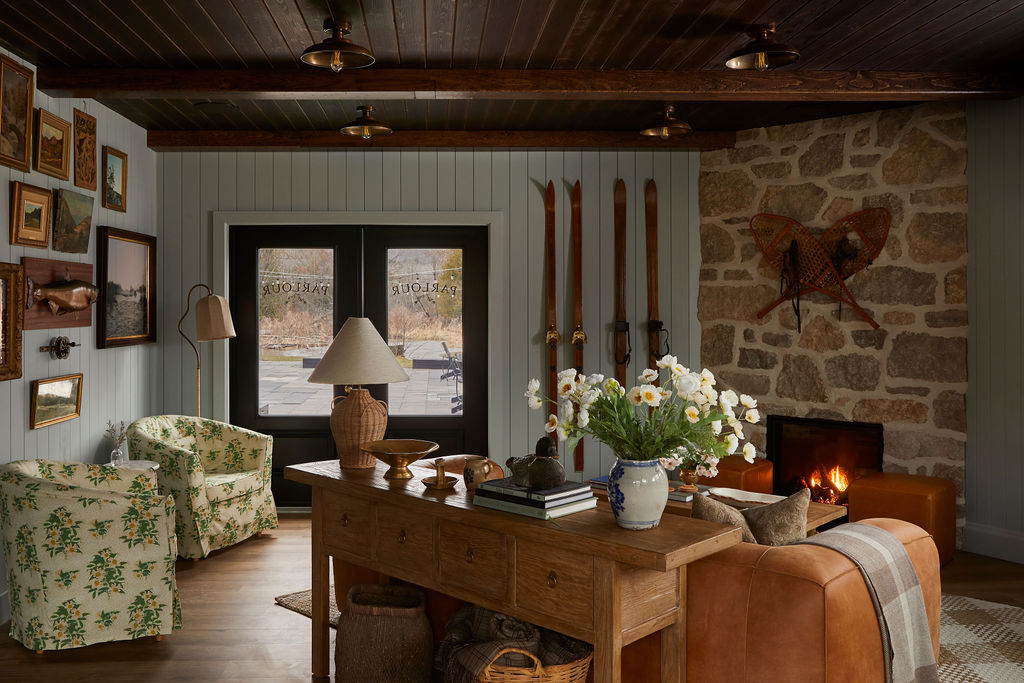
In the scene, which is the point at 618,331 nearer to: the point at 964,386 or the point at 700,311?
the point at 700,311

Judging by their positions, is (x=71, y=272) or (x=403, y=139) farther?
(x=403, y=139)

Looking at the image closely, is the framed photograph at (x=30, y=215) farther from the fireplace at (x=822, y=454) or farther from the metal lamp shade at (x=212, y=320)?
the fireplace at (x=822, y=454)

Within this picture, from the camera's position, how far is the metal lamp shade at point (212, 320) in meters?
5.07

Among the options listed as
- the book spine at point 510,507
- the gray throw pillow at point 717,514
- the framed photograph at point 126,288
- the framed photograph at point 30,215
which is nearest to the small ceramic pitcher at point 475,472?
the book spine at point 510,507

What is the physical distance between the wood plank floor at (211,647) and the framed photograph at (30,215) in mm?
1790

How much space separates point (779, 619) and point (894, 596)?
40cm

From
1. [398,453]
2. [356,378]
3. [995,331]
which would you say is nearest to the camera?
[398,453]

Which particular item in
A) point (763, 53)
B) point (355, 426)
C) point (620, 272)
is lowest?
point (355, 426)

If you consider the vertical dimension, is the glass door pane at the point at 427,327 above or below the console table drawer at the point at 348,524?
above

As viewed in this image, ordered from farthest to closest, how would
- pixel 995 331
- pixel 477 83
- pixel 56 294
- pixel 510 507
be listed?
pixel 995 331 → pixel 56 294 → pixel 477 83 → pixel 510 507

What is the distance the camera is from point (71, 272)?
14.3 ft

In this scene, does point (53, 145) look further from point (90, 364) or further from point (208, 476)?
point (208, 476)

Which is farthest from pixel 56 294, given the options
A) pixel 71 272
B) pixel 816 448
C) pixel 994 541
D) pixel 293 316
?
pixel 994 541

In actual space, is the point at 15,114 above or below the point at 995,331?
above
